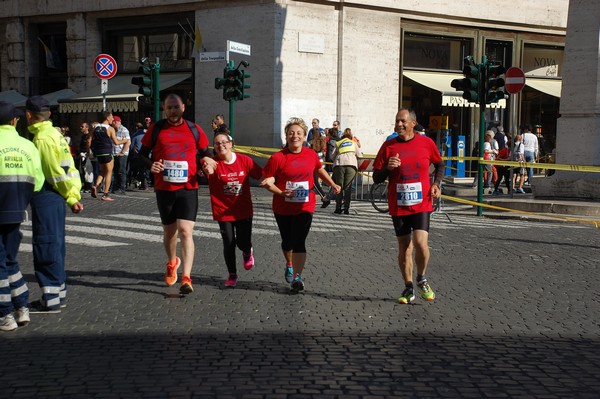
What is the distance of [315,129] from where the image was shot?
2344 cm

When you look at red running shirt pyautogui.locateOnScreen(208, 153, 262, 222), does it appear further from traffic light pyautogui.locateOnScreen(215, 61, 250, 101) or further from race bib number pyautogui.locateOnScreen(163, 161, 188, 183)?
traffic light pyautogui.locateOnScreen(215, 61, 250, 101)

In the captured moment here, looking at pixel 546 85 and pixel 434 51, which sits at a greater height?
pixel 434 51

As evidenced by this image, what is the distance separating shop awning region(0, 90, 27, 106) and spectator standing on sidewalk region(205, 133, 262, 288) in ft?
75.1

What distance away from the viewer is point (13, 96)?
101 ft

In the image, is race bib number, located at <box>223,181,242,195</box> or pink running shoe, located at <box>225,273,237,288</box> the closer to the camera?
race bib number, located at <box>223,181,242,195</box>

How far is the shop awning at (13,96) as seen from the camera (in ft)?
100.0

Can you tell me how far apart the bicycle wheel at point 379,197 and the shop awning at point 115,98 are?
10045 millimetres

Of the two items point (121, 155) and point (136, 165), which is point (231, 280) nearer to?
point (121, 155)

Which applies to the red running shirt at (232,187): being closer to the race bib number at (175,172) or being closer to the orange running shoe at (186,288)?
the race bib number at (175,172)

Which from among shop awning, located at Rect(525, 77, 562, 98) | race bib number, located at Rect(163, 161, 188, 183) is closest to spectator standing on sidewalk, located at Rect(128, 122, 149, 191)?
shop awning, located at Rect(525, 77, 562, 98)

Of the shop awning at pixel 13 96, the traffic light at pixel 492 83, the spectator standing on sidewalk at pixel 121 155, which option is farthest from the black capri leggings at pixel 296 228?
the shop awning at pixel 13 96

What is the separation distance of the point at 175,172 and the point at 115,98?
65.6 feet

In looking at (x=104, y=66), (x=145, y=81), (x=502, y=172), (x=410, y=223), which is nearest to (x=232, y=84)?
(x=145, y=81)

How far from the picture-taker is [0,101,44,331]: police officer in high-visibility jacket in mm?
7055
